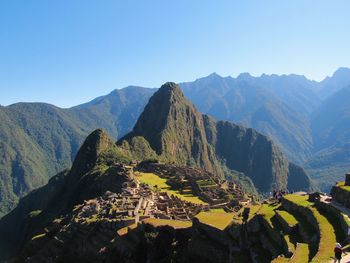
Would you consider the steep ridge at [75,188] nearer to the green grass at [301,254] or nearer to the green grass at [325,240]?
the green grass at [325,240]

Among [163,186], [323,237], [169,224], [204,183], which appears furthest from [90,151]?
[323,237]

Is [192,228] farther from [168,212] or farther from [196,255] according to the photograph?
[168,212]

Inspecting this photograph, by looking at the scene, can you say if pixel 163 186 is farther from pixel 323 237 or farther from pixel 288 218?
pixel 323 237

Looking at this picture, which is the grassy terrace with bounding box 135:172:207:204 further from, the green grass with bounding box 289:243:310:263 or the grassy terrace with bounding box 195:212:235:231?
the green grass with bounding box 289:243:310:263

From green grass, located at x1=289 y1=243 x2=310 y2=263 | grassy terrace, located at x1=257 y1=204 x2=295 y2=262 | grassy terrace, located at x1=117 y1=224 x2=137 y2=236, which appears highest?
green grass, located at x1=289 y1=243 x2=310 y2=263

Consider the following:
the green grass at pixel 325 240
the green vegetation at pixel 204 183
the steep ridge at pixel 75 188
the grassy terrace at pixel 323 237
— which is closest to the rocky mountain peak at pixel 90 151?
the steep ridge at pixel 75 188

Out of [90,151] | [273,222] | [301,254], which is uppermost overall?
[301,254]

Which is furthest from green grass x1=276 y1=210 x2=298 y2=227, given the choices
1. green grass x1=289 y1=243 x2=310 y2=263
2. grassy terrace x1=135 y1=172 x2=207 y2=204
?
grassy terrace x1=135 y1=172 x2=207 y2=204

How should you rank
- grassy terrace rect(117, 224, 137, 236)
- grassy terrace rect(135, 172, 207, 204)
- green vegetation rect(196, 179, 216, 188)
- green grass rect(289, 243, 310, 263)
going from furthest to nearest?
green vegetation rect(196, 179, 216, 188) → grassy terrace rect(135, 172, 207, 204) → grassy terrace rect(117, 224, 137, 236) → green grass rect(289, 243, 310, 263)
